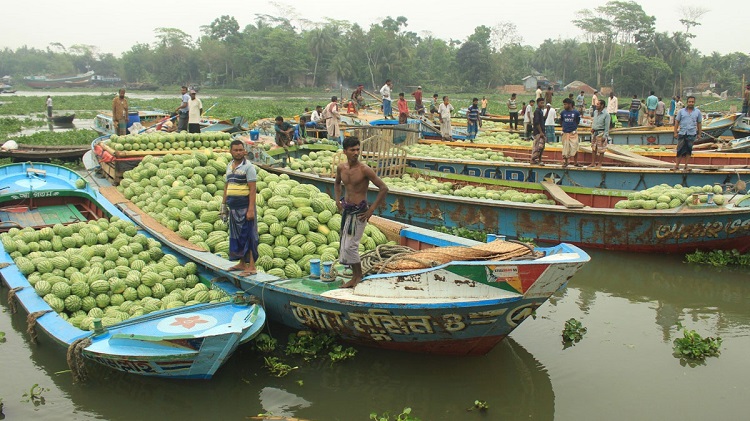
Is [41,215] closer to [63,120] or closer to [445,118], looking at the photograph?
[445,118]

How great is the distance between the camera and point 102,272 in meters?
6.25

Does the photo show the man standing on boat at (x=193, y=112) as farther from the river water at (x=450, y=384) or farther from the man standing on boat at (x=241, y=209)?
the man standing on boat at (x=241, y=209)

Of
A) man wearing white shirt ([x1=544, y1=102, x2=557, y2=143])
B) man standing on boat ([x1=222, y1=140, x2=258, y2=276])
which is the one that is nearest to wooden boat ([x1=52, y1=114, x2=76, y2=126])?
man wearing white shirt ([x1=544, y1=102, x2=557, y2=143])

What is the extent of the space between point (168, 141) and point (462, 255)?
8.14 meters

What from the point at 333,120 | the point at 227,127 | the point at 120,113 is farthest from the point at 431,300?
the point at 227,127

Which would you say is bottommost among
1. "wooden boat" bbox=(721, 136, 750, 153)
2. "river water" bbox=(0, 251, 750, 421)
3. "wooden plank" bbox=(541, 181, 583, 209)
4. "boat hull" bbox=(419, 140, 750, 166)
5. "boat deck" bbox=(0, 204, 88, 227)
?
"river water" bbox=(0, 251, 750, 421)

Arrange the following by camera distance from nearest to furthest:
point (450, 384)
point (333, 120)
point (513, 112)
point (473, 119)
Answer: point (450, 384), point (333, 120), point (473, 119), point (513, 112)

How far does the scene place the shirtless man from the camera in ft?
17.9

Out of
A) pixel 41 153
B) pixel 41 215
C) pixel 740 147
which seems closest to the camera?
pixel 41 215

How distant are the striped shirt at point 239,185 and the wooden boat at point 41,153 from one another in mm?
11551

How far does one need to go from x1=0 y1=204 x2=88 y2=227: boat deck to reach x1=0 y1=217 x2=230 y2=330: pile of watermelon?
101cm

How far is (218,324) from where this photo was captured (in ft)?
17.1

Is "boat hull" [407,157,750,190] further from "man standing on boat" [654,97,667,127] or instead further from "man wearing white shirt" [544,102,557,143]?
"man standing on boat" [654,97,667,127]

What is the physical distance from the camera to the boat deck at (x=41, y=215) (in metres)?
8.35
